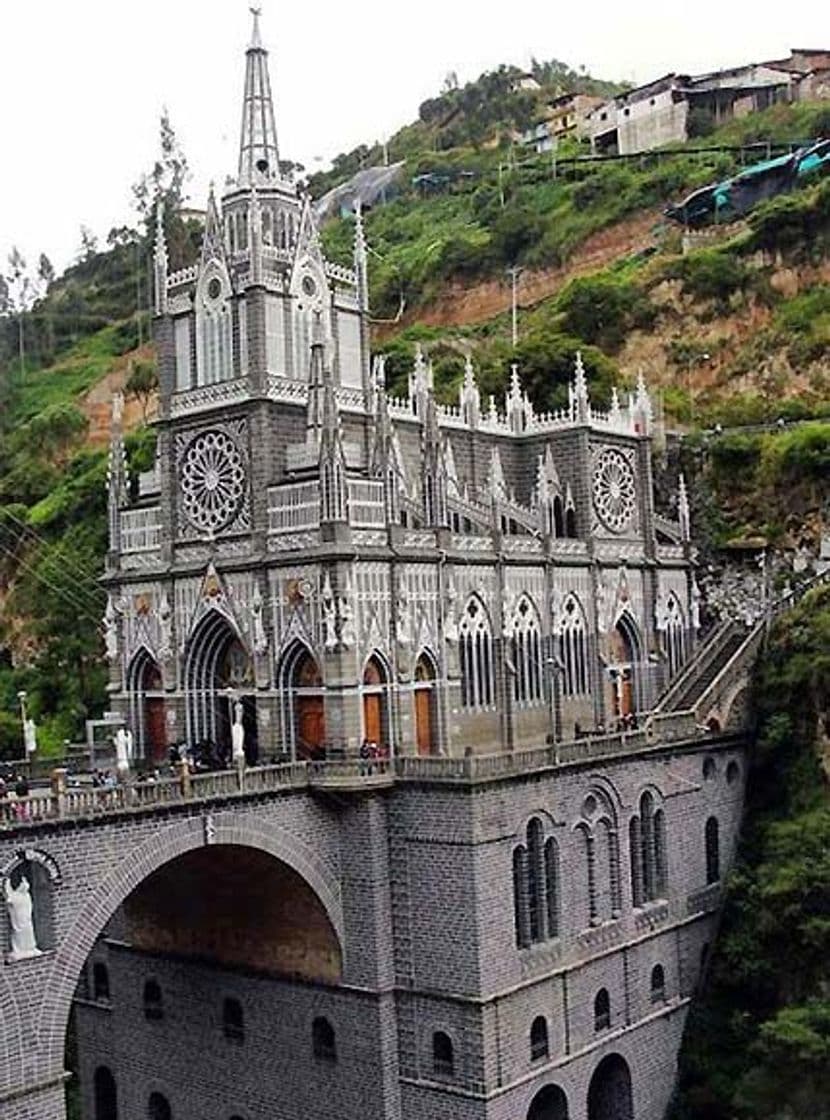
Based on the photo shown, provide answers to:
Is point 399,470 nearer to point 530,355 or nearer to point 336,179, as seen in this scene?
point 530,355

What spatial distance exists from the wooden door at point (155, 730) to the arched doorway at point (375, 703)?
6.53 m

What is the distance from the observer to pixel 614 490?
4122 centimetres

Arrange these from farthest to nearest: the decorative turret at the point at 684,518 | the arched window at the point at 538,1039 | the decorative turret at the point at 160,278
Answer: the decorative turret at the point at 684,518 → the decorative turret at the point at 160,278 → the arched window at the point at 538,1039

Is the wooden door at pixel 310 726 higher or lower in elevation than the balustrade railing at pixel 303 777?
higher

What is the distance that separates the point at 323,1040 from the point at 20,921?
9937mm

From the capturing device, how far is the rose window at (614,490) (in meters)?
40.6

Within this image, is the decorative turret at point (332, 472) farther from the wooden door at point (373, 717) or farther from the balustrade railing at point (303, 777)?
the balustrade railing at point (303, 777)

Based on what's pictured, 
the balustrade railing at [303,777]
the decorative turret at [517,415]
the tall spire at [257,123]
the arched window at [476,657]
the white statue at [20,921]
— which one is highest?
the tall spire at [257,123]

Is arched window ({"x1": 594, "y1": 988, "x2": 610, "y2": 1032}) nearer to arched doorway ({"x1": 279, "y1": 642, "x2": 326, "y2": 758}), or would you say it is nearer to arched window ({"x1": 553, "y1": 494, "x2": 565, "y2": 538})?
arched doorway ({"x1": 279, "y1": 642, "x2": 326, "y2": 758})

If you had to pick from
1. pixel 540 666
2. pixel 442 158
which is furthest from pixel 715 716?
pixel 442 158

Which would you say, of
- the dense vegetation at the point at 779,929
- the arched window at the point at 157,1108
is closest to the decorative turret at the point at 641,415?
the dense vegetation at the point at 779,929

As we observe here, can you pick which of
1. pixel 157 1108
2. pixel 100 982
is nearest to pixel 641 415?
pixel 100 982

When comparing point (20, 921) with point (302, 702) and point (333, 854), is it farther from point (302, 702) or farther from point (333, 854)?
point (302, 702)

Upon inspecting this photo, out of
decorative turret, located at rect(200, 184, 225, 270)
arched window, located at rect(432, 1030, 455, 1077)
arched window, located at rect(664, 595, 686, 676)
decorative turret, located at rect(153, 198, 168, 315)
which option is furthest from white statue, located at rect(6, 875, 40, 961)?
arched window, located at rect(664, 595, 686, 676)
